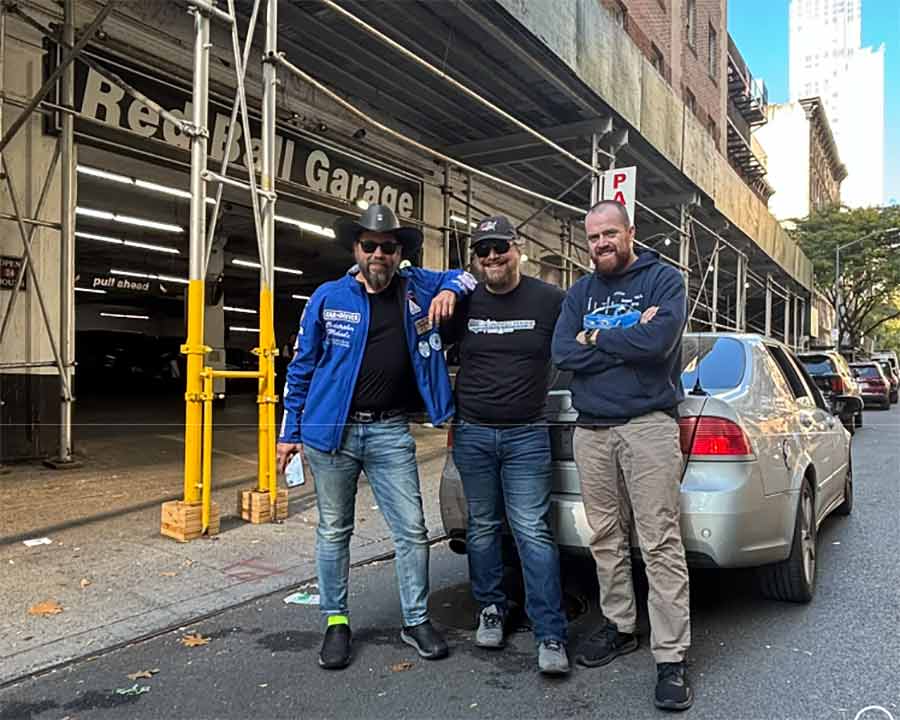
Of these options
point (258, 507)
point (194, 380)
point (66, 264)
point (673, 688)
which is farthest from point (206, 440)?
point (66, 264)

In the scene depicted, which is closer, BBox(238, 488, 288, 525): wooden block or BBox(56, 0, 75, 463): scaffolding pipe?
BBox(238, 488, 288, 525): wooden block

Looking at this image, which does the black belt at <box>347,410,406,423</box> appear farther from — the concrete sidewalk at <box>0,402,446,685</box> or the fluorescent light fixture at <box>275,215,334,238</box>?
the fluorescent light fixture at <box>275,215,334,238</box>

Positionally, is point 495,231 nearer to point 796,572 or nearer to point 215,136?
point 796,572

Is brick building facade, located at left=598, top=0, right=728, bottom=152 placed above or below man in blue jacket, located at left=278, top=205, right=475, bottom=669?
above

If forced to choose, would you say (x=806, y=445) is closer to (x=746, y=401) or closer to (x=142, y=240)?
(x=746, y=401)

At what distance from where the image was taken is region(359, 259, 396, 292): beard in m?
3.57

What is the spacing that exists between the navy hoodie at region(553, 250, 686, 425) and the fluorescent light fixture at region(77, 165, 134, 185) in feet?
25.8

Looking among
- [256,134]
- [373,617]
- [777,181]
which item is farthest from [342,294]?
[777,181]

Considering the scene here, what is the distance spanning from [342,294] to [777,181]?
196 ft

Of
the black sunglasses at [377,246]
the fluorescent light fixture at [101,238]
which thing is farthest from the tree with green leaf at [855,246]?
the black sunglasses at [377,246]

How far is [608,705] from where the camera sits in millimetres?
3068

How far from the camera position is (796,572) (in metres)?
4.12

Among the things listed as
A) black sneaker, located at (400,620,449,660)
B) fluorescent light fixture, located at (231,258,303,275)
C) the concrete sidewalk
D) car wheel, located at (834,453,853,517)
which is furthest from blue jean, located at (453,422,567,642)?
fluorescent light fixture, located at (231,258,303,275)

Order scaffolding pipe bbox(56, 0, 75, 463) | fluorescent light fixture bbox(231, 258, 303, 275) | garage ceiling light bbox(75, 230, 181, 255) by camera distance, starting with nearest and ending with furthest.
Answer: scaffolding pipe bbox(56, 0, 75, 463) → garage ceiling light bbox(75, 230, 181, 255) → fluorescent light fixture bbox(231, 258, 303, 275)
